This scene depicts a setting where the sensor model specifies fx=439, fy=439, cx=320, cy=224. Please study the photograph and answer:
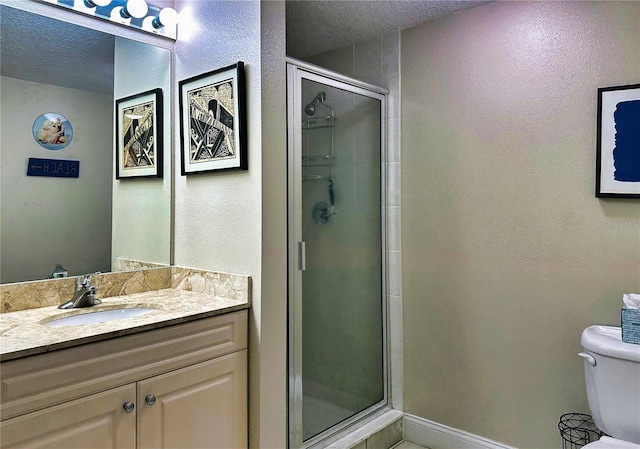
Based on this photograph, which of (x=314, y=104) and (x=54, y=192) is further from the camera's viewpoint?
(x=314, y=104)

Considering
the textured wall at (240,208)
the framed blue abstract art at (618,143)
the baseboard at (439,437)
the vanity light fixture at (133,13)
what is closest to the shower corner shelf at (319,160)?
the textured wall at (240,208)

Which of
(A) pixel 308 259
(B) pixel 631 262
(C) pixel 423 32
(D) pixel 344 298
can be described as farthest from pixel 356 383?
(C) pixel 423 32

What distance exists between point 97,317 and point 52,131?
31.6 inches

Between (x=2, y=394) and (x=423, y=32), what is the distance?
246 cm

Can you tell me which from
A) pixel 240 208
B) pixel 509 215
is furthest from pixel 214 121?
pixel 509 215

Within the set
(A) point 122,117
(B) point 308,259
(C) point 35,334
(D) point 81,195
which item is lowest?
(C) point 35,334

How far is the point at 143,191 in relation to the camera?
2.15m

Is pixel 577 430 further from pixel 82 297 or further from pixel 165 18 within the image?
pixel 165 18

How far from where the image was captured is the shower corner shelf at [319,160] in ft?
7.09

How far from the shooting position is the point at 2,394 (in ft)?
3.95

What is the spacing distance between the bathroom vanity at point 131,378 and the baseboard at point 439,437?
1120mm

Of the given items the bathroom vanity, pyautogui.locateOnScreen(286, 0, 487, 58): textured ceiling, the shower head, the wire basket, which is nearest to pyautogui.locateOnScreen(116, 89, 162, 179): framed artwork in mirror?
the bathroom vanity

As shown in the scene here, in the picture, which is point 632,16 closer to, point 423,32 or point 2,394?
point 423,32

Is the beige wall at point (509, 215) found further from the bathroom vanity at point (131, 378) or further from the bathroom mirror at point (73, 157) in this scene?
the bathroom mirror at point (73, 157)
